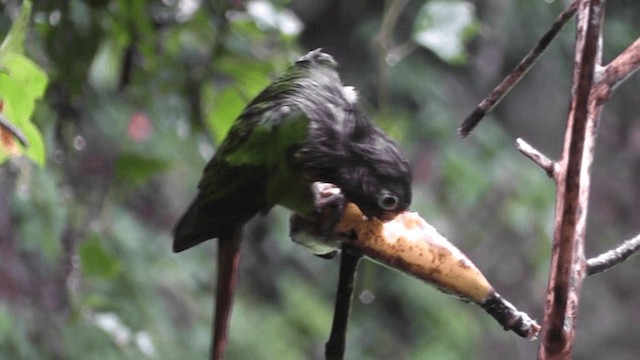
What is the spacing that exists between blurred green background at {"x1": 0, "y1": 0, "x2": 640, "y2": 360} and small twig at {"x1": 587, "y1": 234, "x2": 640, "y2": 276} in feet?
1.42

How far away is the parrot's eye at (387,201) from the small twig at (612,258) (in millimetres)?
113

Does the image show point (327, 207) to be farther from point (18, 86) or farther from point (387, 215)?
point (18, 86)

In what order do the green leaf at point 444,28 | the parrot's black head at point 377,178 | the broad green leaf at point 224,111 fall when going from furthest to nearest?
the green leaf at point 444,28
the broad green leaf at point 224,111
the parrot's black head at point 377,178

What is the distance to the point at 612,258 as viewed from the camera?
0.49 meters

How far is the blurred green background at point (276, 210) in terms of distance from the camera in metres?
0.96

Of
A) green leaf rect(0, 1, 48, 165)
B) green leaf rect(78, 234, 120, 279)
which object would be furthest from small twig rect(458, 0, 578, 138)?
green leaf rect(78, 234, 120, 279)

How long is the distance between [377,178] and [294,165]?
33 mm

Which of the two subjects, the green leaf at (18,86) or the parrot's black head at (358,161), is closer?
the parrot's black head at (358,161)

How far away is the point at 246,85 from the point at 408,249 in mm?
516

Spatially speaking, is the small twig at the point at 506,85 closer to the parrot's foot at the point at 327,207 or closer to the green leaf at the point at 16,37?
the parrot's foot at the point at 327,207

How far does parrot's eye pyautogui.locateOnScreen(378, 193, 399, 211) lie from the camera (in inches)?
15.9

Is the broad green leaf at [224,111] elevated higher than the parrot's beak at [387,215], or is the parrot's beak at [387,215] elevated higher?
the parrot's beak at [387,215]

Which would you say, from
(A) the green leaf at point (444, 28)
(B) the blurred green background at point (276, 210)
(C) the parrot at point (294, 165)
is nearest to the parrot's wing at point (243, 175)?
(C) the parrot at point (294, 165)

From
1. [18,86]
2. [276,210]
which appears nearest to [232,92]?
[18,86]
